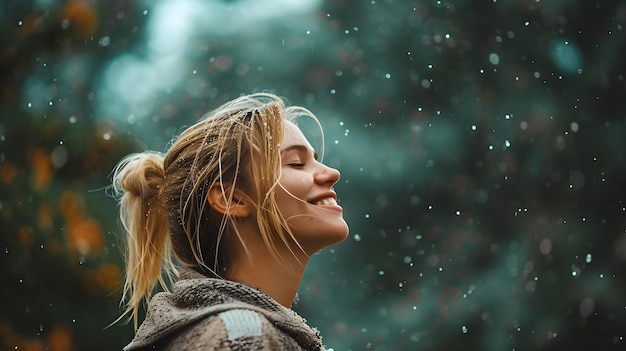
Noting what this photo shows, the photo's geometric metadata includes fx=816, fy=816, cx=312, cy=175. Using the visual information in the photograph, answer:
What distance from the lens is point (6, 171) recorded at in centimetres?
341

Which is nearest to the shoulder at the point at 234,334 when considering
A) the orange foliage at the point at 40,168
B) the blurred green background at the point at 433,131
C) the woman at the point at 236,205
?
the woman at the point at 236,205

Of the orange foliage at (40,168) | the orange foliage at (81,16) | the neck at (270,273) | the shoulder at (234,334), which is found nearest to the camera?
the shoulder at (234,334)

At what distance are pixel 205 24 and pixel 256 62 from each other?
335mm

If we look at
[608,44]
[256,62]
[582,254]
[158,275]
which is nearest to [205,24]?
[256,62]

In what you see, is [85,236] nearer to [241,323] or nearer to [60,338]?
[60,338]

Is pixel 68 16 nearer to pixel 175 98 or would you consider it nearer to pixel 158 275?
pixel 175 98

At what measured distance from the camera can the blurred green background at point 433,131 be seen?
13.5 ft

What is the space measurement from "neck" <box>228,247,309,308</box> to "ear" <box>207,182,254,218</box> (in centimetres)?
5

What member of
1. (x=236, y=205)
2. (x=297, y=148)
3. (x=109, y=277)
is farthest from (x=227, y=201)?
(x=109, y=277)

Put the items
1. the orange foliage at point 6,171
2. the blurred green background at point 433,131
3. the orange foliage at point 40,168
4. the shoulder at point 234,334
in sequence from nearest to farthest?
the shoulder at point 234,334
the orange foliage at point 6,171
the orange foliage at point 40,168
the blurred green background at point 433,131

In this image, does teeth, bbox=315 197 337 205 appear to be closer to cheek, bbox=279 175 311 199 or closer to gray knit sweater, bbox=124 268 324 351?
cheek, bbox=279 175 311 199

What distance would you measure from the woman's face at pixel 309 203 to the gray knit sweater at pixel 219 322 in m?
0.15

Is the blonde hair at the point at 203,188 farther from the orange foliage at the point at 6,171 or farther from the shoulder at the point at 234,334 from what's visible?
the orange foliage at the point at 6,171

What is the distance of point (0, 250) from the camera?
3.43 metres
